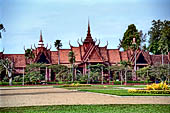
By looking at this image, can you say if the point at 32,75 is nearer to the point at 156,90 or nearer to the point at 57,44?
the point at 57,44

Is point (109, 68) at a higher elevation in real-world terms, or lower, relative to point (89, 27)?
lower

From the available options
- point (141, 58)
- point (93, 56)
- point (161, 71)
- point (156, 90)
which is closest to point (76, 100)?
point (156, 90)

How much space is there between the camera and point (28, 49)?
4853 centimetres

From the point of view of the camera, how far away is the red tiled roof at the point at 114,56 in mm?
54862

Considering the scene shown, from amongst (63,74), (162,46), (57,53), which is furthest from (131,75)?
(57,53)

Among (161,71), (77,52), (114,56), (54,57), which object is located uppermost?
(77,52)

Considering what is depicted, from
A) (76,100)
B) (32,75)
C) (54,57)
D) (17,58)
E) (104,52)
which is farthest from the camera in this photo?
(104,52)

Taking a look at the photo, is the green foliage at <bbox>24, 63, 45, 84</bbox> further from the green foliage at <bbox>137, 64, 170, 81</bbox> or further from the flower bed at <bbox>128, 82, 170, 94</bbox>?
the flower bed at <bbox>128, 82, 170, 94</bbox>

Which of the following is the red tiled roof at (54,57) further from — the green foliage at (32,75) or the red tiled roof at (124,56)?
the red tiled roof at (124,56)

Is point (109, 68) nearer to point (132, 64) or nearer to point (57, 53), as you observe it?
point (132, 64)

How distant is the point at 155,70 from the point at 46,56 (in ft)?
63.1

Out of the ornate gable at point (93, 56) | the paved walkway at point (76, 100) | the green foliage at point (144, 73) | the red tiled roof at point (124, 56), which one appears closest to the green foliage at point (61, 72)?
the ornate gable at point (93, 56)

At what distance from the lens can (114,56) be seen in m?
55.4

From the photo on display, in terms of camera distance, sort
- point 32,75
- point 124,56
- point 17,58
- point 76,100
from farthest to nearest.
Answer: point 124,56 < point 17,58 < point 32,75 < point 76,100
